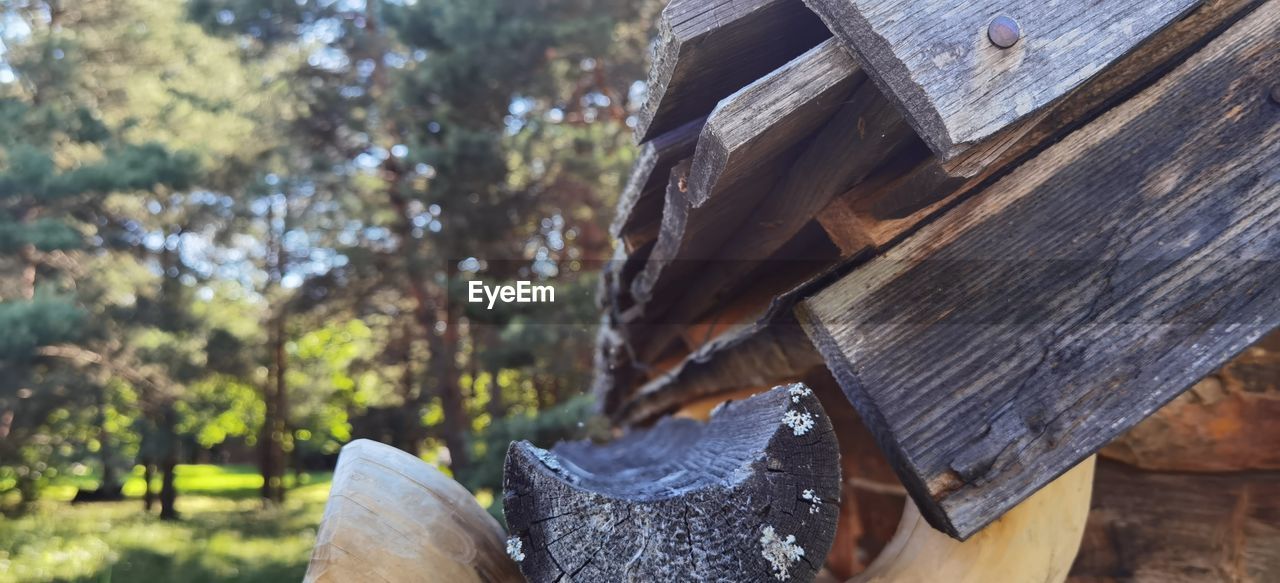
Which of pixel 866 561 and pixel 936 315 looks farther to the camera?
pixel 866 561

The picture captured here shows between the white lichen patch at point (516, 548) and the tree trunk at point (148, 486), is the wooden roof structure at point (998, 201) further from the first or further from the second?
the tree trunk at point (148, 486)

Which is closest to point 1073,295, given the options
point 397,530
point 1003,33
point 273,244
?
point 1003,33

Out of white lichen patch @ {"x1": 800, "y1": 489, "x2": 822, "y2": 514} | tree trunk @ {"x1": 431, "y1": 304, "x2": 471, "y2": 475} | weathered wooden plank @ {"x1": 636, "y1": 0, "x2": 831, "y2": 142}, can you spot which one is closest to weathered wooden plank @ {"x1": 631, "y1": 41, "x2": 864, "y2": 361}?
weathered wooden plank @ {"x1": 636, "y1": 0, "x2": 831, "y2": 142}

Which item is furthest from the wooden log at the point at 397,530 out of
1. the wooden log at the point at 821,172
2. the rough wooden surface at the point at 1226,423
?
the rough wooden surface at the point at 1226,423

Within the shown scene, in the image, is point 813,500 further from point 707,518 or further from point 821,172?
point 821,172

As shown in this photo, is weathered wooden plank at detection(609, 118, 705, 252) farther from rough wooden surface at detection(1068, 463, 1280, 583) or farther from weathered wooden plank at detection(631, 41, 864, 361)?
rough wooden surface at detection(1068, 463, 1280, 583)

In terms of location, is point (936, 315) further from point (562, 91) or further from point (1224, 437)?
point (562, 91)

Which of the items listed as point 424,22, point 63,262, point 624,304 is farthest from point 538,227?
point 624,304
